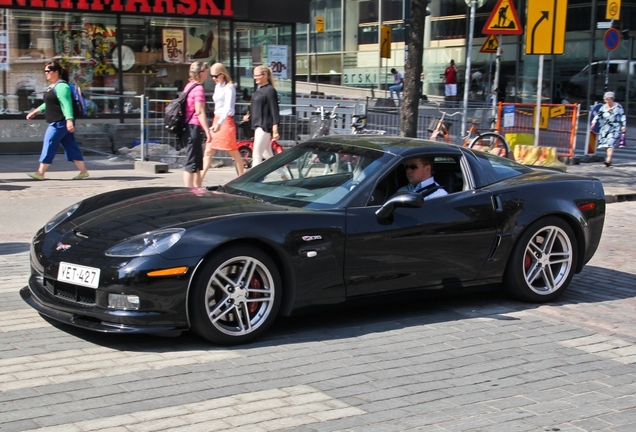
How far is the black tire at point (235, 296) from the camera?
5465mm

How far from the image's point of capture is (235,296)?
5.61 meters

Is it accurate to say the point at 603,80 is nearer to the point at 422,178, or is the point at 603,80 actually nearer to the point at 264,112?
the point at 264,112

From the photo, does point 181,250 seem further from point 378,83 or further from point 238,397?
point 378,83

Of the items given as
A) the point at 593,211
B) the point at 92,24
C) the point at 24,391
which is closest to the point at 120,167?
the point at 92,24

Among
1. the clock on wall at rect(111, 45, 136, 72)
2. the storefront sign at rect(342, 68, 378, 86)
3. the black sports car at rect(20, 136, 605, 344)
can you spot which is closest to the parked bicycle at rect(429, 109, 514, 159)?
the clock on wall at rect(111, 45, 136, 72)

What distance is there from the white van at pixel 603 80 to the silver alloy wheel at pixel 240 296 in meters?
27.3

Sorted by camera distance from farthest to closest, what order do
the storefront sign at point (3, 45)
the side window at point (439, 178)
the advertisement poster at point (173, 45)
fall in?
1. the advertisement poster at point (173, 45)
2. the storefront sign at point (3, 45)
3. the side window at point (439, 178)

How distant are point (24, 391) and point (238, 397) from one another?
114 centimetres

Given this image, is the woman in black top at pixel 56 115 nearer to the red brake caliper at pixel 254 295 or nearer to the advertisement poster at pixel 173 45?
the advertisement poster at pixel 173 45

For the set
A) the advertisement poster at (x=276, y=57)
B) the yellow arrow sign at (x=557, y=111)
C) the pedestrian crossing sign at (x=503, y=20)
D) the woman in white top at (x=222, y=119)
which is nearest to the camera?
the woman in white top at (x=222, y=119)

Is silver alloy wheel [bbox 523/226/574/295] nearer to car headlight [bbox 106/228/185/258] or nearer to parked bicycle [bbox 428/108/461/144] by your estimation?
car headlight [bbox 106/228/185/258]

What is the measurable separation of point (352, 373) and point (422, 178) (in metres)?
2.07

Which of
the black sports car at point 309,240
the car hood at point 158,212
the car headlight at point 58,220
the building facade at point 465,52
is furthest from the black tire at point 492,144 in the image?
the car headlight at point 58,220

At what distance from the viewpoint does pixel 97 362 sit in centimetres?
524
